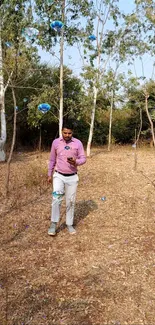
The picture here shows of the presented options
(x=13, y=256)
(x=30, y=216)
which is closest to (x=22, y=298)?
(x=13, y=256)

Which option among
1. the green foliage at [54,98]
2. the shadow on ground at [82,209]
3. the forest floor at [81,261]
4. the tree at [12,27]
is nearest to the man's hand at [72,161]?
the forest floor at [81,261]

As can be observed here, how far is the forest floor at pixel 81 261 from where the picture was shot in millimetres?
2449

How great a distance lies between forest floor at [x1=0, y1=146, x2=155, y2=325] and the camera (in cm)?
245

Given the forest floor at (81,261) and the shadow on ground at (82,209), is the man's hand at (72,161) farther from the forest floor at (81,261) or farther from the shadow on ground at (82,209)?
the shadow on ground at (82,209)

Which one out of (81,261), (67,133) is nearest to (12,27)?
(67,133)

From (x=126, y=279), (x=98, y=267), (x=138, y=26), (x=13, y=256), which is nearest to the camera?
(x=126, y=279)

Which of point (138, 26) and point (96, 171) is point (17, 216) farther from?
point (138, 26)

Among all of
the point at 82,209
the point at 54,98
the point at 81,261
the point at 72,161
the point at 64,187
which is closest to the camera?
the point at 81,261

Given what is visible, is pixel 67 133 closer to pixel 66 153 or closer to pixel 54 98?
pixel 66 153

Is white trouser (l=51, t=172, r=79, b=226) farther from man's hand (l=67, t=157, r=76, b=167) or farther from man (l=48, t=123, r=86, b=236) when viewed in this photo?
man's hand (l=67, t=157, r=76, b=167)

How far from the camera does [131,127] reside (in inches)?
674

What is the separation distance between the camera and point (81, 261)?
10.9 feet

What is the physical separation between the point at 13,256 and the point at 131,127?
579 inches

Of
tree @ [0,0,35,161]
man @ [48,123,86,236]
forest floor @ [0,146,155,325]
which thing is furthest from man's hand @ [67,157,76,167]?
tree @ [0,0,35,161]
